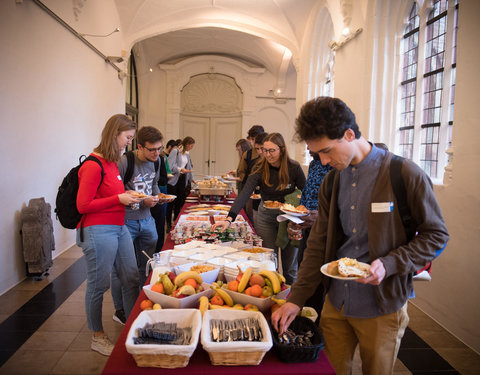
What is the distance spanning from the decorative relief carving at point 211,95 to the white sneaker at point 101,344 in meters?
13.1

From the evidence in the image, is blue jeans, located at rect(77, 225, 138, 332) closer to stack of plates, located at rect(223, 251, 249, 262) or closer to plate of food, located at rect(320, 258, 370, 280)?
stack of plates, located at rect(223, 251, 249, 262)

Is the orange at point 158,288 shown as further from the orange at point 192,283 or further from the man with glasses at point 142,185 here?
the man with glasses at point 142,185

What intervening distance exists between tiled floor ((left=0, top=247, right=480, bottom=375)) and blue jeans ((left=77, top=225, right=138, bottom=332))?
40cm

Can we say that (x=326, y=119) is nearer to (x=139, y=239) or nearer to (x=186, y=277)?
(x=186, y=277)

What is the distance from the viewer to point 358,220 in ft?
5.44

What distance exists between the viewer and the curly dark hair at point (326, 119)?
1.51m

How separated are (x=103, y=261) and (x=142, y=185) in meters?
0.87

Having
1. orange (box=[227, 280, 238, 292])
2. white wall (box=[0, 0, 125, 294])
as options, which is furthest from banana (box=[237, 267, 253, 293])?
white wall (box=[0, 0, 125, 294])

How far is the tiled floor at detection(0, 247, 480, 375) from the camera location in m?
2.96

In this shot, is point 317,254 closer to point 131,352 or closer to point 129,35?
point 131,352

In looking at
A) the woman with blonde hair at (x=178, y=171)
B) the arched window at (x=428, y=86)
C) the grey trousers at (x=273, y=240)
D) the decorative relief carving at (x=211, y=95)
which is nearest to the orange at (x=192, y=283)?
the grey trousers at (x=273, y=240)

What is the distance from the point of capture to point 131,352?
141cm

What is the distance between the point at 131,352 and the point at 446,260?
3.34 metres

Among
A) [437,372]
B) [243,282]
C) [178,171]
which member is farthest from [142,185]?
[178,171]
